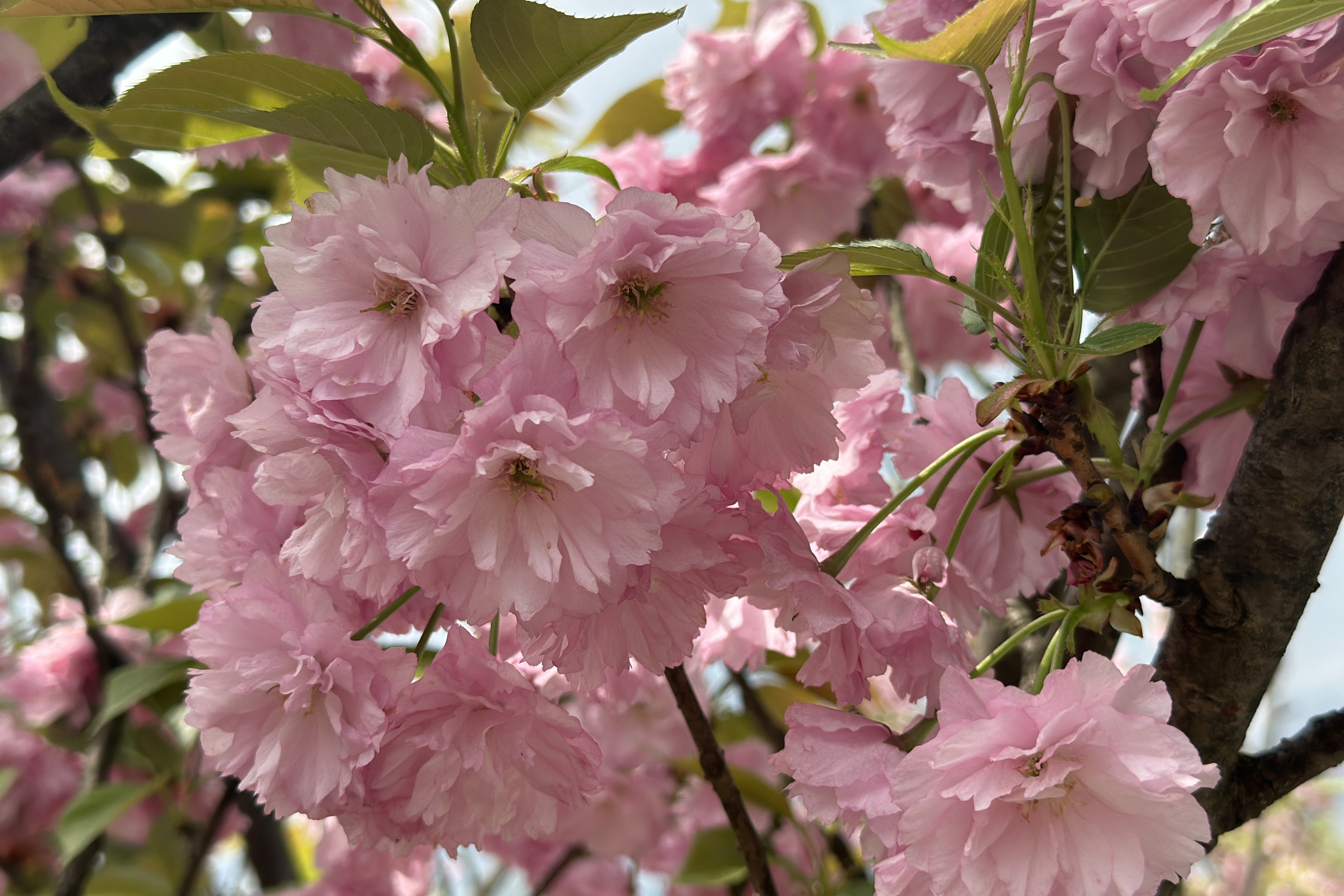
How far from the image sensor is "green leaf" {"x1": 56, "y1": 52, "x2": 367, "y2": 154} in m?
0.59

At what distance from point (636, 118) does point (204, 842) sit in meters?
1.23

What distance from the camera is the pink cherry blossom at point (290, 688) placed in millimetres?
560

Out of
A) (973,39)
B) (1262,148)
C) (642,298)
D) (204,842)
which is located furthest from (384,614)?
(204,842)

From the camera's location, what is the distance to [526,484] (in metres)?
0.52

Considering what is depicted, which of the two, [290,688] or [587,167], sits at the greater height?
[587,167]

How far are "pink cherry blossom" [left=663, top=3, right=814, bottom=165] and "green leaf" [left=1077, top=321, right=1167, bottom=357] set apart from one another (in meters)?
0.98

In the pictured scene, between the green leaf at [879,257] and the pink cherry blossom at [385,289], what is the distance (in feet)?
0.52

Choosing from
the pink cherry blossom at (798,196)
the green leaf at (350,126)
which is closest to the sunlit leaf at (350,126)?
the green leaf at (350,126)

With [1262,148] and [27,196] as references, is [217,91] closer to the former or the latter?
[1262,148]

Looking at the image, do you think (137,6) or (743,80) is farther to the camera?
(743,80)

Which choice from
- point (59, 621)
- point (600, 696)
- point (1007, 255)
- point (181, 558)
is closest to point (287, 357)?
point (181, 558)

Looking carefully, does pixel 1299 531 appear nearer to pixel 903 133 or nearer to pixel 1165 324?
pixel 1165 324

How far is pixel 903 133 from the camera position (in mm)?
727

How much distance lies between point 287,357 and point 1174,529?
1.32m
